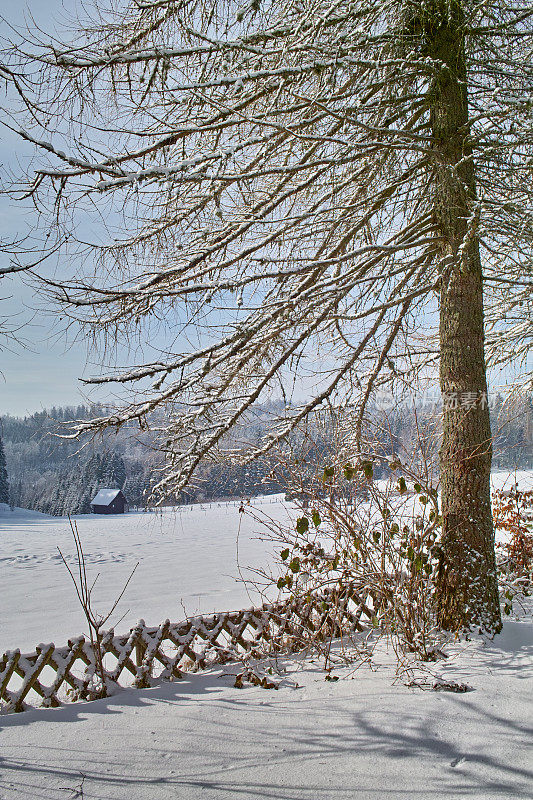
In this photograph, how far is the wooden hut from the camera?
4856 centimetres

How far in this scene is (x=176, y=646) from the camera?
424 cm

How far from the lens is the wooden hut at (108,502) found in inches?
1912

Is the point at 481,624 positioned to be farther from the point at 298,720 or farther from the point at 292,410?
the point at 292,410

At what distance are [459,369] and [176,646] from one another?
3.49m

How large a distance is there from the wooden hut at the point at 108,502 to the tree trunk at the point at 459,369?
48095mm

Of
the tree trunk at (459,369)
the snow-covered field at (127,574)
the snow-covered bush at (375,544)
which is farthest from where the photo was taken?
the snow-covered field at (127,574)

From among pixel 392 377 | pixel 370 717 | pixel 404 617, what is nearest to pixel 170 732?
pixel 370 717

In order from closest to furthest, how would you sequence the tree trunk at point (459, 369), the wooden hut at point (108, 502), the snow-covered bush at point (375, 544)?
the snow-covered bush at point (375, 544) → the tree trunk at point (459, 369) → the wooden hut at point (108, 502)

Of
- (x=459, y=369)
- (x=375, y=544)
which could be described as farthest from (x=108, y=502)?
(x=459, y=369)

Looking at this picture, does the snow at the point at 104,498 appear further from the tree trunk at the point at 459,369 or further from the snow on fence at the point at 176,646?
the tree trunk at the point at 459,369

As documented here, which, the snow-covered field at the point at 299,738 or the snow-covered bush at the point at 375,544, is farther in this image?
the snow-covered bush at the point at 375,544

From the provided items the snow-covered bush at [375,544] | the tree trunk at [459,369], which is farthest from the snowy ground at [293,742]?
the tree trunk at [459,369]

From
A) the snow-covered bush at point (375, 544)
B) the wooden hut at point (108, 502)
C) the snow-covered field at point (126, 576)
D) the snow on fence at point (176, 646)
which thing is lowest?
the wooden hut at point (108, 502)

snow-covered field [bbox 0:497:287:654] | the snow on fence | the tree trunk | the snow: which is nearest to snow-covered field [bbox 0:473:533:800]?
the snow on fence
